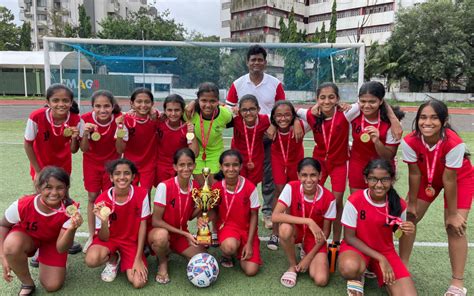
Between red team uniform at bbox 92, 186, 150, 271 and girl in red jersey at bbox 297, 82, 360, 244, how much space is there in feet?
5.56

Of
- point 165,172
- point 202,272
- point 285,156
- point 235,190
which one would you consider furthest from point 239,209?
point 165,172

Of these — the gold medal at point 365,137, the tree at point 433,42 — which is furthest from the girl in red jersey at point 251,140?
the tree at point 433,42

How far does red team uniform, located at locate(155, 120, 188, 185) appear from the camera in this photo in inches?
150

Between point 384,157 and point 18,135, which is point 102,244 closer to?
point 384,157

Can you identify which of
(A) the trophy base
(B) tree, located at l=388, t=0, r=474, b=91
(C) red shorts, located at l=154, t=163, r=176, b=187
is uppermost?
(B) tree, located at l=388, t=0, r=474, b=91

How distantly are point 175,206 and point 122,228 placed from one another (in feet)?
1.60

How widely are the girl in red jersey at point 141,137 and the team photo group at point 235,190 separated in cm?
1

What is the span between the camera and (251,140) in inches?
154

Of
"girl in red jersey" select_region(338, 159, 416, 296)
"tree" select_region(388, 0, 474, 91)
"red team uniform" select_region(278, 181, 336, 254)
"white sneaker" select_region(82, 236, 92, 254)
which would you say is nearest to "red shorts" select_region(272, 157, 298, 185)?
"red team uniform" select_region(278, 181, 336, 254)

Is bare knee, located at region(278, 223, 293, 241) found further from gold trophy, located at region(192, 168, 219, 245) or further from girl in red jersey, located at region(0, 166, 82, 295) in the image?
girl in red jersey, located at region(0, 166, 82, 295)

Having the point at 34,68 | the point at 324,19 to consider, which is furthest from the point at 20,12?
the point at 324,19

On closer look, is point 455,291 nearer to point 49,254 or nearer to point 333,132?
point 333,132

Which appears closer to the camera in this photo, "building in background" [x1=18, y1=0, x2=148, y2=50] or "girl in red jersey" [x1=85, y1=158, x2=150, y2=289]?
"girl in red jersey" [x1=85, y1=158, x2=150, y2=289]

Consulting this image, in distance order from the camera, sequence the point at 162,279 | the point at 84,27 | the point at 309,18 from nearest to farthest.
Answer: the point at 162,279, the point at 84,27, the point at 309,18
